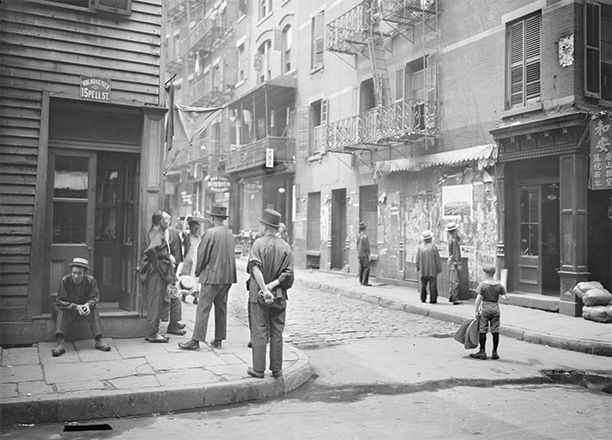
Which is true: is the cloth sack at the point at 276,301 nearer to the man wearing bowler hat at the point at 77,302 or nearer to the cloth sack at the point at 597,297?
the man wearing bowler hat at the point at 77,302

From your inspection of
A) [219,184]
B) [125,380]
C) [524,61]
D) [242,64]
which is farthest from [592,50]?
[219,184]

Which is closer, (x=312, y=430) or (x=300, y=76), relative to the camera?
(x=312, y=430)

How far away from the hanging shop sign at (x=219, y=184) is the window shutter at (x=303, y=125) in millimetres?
A: 8396

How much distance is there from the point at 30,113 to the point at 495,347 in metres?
7.55

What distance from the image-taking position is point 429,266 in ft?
46.6

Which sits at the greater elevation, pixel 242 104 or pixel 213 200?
pixel 242 104

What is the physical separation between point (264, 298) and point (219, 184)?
25.7 m

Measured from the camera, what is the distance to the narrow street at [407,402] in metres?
5.15

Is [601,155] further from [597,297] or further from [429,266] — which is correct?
[429,266]

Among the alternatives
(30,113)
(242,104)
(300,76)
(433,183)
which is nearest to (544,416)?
(30,113)

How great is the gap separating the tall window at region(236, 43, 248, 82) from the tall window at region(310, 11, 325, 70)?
7456 millimetres

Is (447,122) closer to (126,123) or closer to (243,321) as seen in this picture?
(243,321)

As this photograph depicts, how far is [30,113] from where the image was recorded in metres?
8.20

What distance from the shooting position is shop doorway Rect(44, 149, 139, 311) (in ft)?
28.6
